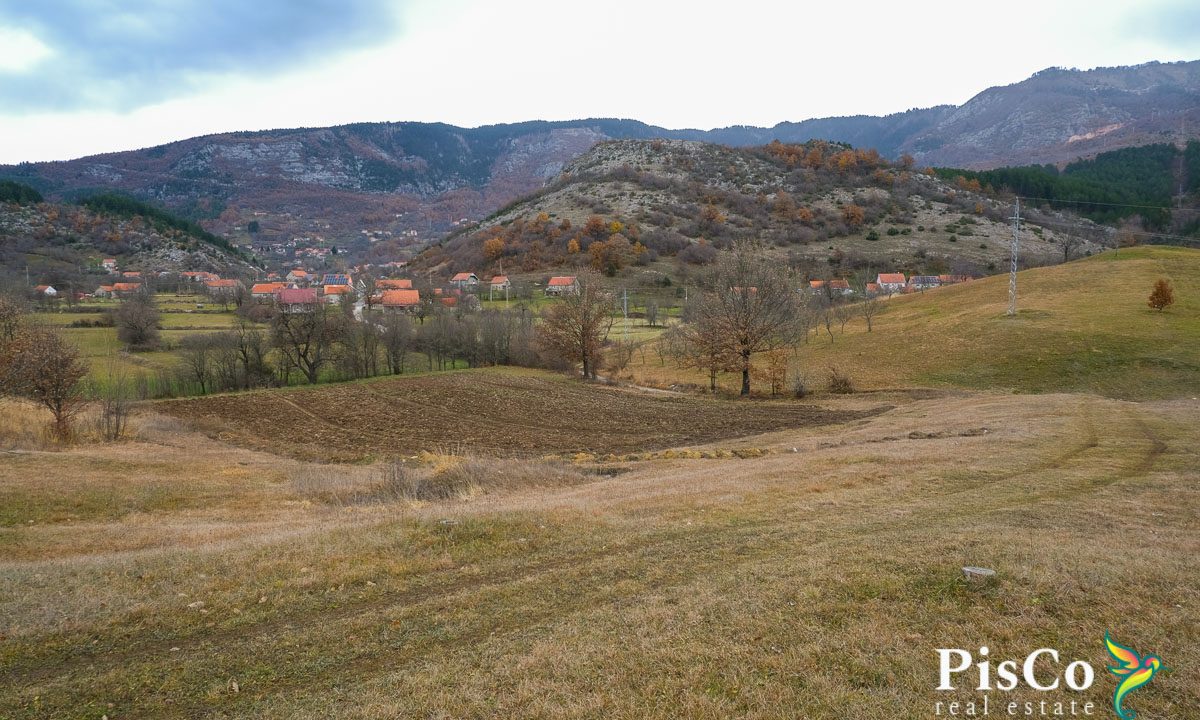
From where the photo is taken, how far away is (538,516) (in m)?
12.3

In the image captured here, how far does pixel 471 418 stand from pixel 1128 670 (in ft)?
108

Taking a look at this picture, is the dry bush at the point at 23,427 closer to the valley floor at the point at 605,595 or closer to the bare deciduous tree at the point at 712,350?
the valley floor at the point at 605,595

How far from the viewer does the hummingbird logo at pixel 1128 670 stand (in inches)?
205

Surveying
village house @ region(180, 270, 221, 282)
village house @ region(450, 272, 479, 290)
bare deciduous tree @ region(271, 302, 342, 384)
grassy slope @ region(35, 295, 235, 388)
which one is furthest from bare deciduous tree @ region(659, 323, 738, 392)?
village house @ region(180, 270, 221, 282)

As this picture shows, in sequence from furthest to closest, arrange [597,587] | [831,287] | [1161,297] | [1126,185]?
[1126,185], [831,287], [1161,297], [597,587]

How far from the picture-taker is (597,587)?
342 inches

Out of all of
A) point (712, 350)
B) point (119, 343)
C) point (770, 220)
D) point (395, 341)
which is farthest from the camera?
point (770, 220)

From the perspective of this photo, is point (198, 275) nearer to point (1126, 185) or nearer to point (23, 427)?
point (23, 427)

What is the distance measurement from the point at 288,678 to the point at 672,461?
1719cm

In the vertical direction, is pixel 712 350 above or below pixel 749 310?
below

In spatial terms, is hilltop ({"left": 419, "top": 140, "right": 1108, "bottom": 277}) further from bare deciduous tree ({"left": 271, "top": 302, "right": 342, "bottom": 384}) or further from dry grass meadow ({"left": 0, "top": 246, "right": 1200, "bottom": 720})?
dry grass meadow ({"left": 0, "top": 246, "right": 1200, "bottom": 720})

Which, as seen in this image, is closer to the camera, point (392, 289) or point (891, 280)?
point (392, 289)

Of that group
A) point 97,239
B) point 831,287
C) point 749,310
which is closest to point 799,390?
point 749,310

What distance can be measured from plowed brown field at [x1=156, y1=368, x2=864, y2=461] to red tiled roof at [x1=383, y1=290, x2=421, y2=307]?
45976mm
